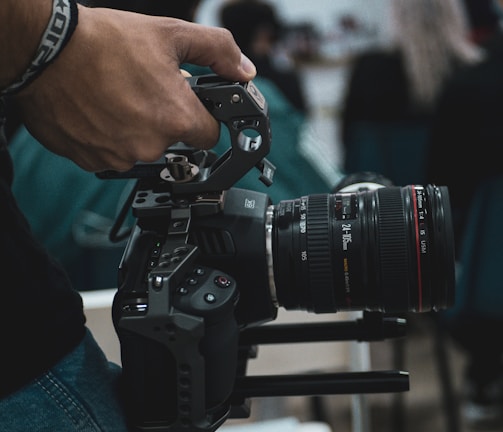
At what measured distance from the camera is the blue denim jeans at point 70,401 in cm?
71

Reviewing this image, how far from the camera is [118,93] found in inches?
26.6

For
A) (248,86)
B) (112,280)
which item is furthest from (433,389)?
(248,86)

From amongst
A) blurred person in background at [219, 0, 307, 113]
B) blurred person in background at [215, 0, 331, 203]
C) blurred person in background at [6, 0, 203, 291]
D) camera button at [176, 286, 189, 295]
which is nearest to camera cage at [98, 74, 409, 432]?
camera button at [176, 286, 189, 295]

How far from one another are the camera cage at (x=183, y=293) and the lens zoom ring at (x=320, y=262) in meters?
0.07

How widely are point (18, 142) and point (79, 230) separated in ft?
0.67

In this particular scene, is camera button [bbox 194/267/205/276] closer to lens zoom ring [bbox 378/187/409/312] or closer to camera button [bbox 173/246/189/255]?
camera button [bbox 173/246/189/255]

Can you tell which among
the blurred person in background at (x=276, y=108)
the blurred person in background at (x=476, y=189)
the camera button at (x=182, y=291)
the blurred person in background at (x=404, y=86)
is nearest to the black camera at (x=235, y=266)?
the camera button at (x=182, y=291)

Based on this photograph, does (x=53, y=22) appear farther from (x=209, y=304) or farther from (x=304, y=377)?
(x=304, y=377)

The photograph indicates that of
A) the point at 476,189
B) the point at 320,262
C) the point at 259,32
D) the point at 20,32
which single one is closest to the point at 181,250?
the point at 320,262

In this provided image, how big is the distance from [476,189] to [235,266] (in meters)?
1.47

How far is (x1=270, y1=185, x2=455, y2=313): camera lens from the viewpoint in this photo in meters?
0.80

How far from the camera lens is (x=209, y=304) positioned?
0.76 m

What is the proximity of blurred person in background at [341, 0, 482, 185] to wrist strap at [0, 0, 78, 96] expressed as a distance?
198 cm

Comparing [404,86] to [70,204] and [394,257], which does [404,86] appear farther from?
[394,257]
